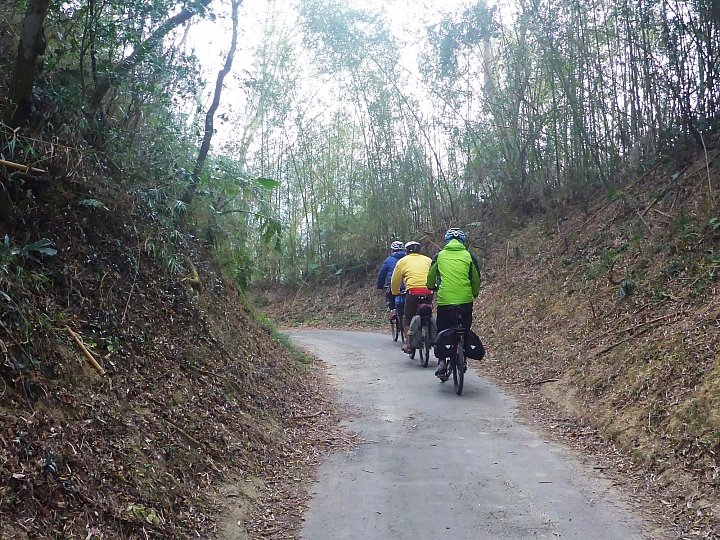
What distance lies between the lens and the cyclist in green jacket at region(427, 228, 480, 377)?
341 inches

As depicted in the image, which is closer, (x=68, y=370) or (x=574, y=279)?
(x=68, y=370)

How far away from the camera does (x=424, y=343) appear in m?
10.6

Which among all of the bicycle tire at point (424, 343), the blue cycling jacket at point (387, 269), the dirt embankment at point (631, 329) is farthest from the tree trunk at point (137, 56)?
the blue cycling jacket at point (387, 269)

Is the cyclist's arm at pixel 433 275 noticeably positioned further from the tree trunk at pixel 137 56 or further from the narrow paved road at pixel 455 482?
the tree trunk at pixel 137 56

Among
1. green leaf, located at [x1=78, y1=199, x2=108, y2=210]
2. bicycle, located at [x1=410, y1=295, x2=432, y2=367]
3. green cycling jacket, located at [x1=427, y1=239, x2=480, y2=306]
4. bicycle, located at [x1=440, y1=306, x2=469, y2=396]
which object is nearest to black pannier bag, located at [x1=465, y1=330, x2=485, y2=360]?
bicycle, located at [x1=440, y1=306, x2=469, y2=396]

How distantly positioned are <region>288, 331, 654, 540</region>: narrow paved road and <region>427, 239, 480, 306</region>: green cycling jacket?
131cm

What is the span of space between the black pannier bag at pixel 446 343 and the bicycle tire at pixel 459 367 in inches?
3.8

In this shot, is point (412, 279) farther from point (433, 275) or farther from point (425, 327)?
point (433, 275)

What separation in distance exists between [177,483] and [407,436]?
2.93m

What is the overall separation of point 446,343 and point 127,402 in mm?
4819

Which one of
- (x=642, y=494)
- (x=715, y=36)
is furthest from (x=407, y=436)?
(x=715, y=36)

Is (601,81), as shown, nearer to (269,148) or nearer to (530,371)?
(530,371)

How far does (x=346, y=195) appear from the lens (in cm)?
2472

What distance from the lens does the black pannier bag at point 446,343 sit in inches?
336
